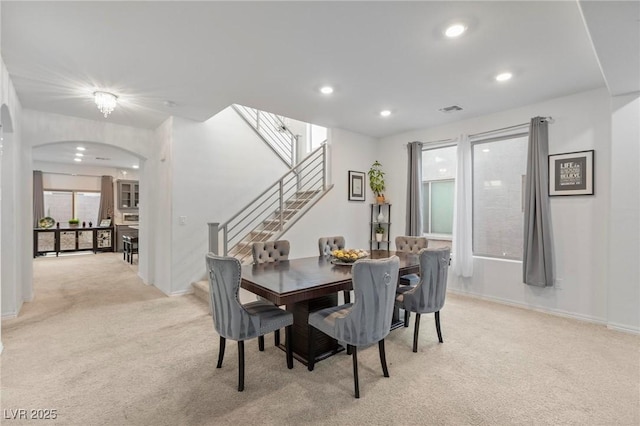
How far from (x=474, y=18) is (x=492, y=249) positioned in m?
3.42

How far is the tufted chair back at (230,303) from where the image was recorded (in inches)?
88.5

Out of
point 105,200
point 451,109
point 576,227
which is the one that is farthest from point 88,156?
point 576,227

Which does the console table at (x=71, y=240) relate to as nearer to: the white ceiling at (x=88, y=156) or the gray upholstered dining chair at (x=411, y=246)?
the white ceiling at (x=88, y=156)

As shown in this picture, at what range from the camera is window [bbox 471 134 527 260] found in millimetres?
4395

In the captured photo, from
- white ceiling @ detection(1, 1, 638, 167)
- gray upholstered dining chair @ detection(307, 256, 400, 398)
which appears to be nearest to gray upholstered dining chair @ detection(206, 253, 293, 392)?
gray upholstered dining chair @ detection(307, 256, 400, 398)

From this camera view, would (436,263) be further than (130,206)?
No

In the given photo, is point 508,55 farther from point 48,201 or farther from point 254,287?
point 48,201

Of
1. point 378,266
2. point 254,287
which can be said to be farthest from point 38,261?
point 378,266

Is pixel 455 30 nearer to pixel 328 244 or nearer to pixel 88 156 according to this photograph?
pixel 328 244

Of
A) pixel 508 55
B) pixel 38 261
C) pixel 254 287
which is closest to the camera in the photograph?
pixel 254 287

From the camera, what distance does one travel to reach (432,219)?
5543mm

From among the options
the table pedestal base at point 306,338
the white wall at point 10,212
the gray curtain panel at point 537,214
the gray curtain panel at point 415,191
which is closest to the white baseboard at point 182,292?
the white wall at point 10,212

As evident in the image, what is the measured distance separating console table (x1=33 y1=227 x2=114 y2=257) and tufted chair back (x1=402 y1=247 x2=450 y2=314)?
9869 millimetres

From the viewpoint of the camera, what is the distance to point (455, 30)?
7.90 ft
